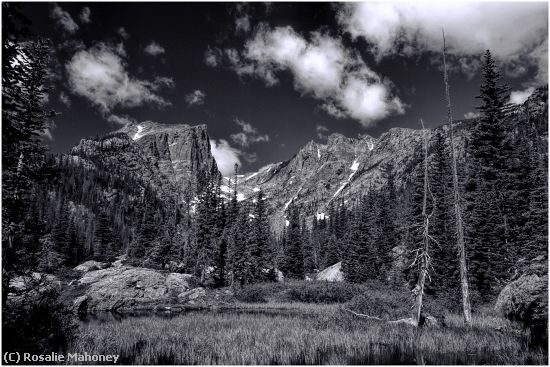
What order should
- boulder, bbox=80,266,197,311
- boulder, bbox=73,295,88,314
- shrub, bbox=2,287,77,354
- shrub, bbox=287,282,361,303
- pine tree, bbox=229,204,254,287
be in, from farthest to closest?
1. pine tree, bbox=229,204,254,287
2. shrub, bbox=287,282,361,303
3. boulder, bbox=80,266,197,311
4. boulder, bbox=73,295,88,314
5. shrub, bbox=2,287,77,354

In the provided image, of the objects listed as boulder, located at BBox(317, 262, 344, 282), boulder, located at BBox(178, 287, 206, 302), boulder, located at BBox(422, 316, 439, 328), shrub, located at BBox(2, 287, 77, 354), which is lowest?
boulder, located at BBox(317, 262, 344, 282)

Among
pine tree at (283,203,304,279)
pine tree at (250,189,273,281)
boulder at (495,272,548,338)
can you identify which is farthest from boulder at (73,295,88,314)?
pine tree at (283,203,304,279)

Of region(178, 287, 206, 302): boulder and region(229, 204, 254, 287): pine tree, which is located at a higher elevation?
region(229, 204, 254, 287): pine tree

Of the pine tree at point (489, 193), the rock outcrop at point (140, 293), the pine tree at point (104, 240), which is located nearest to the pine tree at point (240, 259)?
the rock outcrop at point (140, 293)

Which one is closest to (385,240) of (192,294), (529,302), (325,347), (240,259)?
(240,259)

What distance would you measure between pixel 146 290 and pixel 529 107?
7108 inches

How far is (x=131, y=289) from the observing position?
33.1 metres

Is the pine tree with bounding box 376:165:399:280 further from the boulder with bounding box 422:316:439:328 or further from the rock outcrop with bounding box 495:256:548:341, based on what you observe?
the boulder with bounding box 422:316:439:328

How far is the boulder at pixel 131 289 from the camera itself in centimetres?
3116

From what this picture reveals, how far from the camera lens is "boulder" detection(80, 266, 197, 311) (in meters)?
31.2

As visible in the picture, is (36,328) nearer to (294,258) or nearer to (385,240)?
(385,240)

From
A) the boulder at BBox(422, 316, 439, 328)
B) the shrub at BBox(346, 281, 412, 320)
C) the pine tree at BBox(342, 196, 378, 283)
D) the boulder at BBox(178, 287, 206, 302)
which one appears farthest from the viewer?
the pine tree at BBox(342, 196, 378, 283)

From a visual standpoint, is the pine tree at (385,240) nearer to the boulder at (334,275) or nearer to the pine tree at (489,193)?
the boulder at (334,275)

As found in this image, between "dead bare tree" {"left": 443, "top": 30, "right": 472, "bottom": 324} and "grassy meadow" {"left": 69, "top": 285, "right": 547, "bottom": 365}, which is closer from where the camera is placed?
"grassy meadow" {"left": 69, "top": 285, "right": 547, "bottom": 365}
